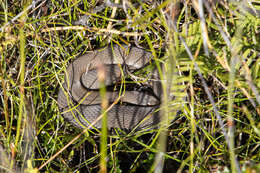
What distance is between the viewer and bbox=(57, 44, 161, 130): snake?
300 cm

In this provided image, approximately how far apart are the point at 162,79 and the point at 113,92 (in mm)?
1062

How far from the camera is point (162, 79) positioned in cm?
232

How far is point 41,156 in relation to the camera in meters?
2.66

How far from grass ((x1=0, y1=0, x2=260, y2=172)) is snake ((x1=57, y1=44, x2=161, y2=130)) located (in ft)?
0.36

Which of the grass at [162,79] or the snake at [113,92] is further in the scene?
the snake at [113,92]

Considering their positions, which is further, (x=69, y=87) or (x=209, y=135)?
(x=69, y=87)

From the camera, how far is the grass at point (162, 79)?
2348 millimetres

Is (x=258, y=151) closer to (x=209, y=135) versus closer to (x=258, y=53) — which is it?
(x=209, y=135)

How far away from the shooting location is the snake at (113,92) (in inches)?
118

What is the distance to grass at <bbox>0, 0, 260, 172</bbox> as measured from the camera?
92.4 inches

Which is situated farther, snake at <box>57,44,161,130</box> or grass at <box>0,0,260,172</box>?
snake at <box>57,44,161,130</box>

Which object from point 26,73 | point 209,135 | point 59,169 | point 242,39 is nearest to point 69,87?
point 26,73

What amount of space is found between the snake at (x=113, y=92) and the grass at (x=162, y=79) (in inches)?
4.4

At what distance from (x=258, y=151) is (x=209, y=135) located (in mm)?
470
